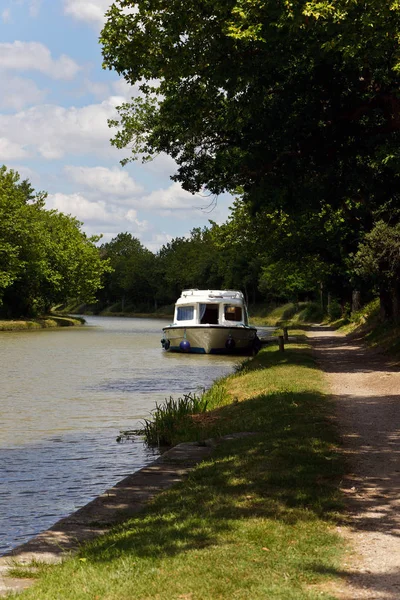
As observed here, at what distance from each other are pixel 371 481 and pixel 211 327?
32.1 metres

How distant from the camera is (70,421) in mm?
17719

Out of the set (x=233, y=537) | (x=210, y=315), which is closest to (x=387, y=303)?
(x=210, y=315)

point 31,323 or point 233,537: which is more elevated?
point 31,323

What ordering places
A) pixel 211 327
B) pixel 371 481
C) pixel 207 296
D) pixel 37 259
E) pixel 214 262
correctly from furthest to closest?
pixel 214 262 < pixel 37 259 < pixel 207 296 < pixel 211 327 < pixel 371 481

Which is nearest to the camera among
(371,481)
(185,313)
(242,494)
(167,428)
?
(242,494)

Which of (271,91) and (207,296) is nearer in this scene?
(271,91)

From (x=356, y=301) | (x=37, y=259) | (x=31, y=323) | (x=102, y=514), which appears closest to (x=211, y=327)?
(x=356, y=301)

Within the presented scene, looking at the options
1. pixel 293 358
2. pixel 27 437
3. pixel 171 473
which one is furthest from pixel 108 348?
pixel 171 473

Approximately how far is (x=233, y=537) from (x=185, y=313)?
37.5 meters

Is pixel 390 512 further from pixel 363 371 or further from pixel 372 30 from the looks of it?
pixel 363 371

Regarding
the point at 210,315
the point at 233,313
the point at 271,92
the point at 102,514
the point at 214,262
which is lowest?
the point at 102,514

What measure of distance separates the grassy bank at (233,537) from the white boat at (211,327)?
29056 millimetres

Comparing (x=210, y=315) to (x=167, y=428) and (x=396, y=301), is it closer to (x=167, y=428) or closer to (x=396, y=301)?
(x=396, y=301)

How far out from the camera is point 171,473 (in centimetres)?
1062
